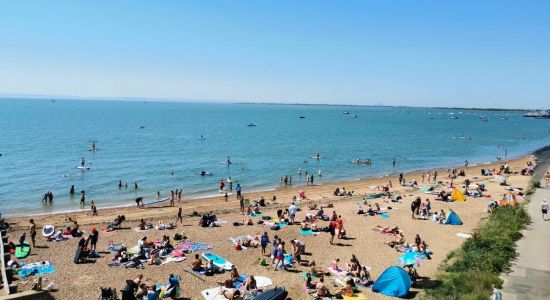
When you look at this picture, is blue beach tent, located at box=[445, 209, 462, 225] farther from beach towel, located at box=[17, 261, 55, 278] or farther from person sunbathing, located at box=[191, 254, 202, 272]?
beach towel, located at box=[17, 261, 55, 278]

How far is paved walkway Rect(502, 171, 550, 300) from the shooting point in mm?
13695

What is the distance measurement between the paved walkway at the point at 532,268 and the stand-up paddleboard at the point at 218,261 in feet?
34.2

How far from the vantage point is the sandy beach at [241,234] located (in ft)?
53.5

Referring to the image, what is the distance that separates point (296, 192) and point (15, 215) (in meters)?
23.7

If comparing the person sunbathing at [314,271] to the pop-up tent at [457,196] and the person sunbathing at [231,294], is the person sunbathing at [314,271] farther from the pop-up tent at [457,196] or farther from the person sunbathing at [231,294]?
the pop-up tent at [457,196]

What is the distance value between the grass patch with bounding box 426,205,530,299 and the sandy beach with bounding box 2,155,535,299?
1137mm

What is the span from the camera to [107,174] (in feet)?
160

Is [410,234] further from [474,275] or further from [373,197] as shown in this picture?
[373,197]

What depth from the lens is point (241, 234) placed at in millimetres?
23266

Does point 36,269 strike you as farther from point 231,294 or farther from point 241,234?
point 241,234

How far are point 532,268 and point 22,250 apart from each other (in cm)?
2199

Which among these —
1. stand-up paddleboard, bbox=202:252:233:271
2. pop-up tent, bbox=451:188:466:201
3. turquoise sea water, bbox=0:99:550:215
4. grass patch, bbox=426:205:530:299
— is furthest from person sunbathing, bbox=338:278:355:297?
turquoise sea water, bbox=0:99:550:215

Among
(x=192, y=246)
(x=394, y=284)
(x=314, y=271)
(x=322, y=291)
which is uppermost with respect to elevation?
(x=394, y=284)

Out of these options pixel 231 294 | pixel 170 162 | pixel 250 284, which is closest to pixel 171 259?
pixel 250 284
